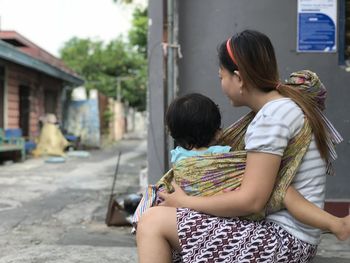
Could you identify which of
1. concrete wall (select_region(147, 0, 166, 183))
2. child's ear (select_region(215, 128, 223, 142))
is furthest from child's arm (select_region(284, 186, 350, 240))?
concrete wall (select_region(147, 0, 166, 183))

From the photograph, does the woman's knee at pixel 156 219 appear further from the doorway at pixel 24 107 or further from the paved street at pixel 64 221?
the doorway at pixel 24 107

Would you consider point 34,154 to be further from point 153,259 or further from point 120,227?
point 153,259

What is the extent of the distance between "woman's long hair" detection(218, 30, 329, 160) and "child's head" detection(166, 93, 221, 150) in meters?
0.19

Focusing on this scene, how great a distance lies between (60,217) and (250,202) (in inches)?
188

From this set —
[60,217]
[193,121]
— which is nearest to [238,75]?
[193,121]

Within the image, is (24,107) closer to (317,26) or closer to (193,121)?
→ (317,26)

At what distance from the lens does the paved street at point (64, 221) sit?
14.4 ft

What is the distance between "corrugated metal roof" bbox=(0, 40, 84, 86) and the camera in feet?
43.0

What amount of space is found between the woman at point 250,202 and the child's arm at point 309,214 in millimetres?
42

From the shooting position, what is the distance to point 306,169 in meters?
2.06

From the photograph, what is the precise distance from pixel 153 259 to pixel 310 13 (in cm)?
366

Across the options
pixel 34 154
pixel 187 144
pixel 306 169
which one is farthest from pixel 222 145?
pixel 34 154

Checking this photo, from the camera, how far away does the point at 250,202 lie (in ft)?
6.30

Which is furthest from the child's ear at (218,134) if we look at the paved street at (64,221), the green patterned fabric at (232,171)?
the paved street at (64,221)
